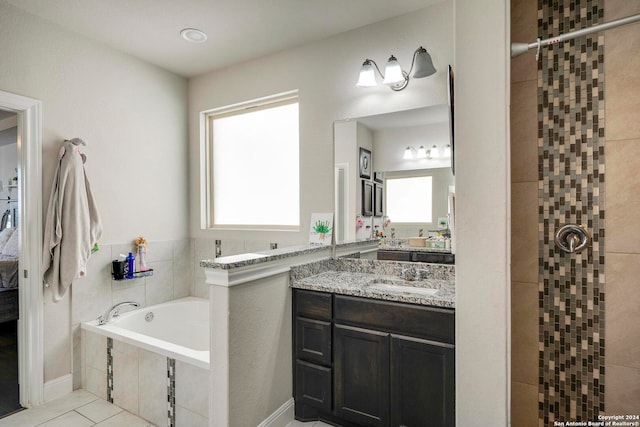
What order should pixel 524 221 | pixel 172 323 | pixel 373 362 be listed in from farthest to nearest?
pixel 172 323
pixel 373 362
pixel 524 221

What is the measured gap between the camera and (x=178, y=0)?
211cm

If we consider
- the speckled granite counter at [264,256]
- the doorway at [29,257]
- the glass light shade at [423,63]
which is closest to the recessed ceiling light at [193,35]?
the doorway at [29,257]

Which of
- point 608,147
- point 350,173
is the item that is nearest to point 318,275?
point 350,173

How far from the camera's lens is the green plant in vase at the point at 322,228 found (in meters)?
2.50

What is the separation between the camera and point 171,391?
1.89 meters

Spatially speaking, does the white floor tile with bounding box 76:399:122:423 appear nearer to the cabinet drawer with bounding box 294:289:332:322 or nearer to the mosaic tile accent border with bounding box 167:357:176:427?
the mosaic tile accent border with bounding box 167:357:176:427

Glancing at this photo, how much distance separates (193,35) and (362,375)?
2.65 meters

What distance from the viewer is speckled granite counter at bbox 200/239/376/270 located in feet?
5.40

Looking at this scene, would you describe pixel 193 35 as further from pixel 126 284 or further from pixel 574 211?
pixel 574 211

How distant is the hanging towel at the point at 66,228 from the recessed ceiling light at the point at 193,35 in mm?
1139

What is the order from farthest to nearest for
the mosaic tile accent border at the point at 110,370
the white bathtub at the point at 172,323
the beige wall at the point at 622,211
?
the white bathtub at the point at 172,323 → the mosaic tile accent border at the point at 110,370 → the beige wall at the point at 622,211

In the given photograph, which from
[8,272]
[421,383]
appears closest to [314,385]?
A: [421,383]

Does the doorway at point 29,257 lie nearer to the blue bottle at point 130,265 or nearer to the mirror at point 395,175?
the blue bottle at point 130,265

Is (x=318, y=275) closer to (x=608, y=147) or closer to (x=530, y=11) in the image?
(x=608, y=147)
